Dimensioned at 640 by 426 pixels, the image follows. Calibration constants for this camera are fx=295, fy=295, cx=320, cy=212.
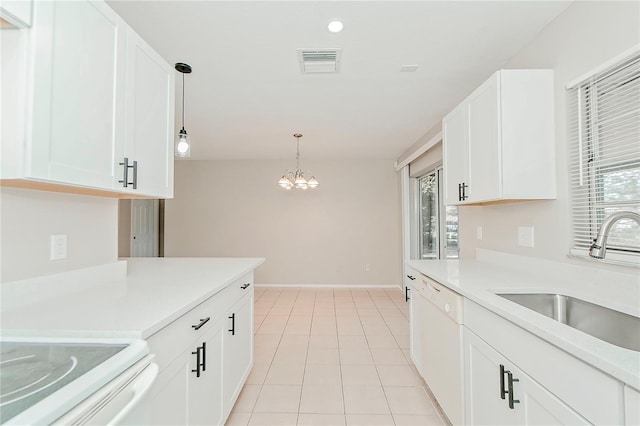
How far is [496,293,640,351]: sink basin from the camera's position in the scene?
1.21 metres

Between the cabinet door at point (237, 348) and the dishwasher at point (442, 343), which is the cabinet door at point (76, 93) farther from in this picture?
the dishwasher at point (442, 343)

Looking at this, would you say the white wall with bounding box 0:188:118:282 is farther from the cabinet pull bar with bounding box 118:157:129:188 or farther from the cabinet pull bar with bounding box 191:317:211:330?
the cabinet pull bar with bounding box 191:317:211:330

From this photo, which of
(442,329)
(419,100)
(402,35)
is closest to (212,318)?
(442,329)

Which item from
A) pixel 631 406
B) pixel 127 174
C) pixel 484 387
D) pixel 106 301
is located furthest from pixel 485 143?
A: pixel 106 301

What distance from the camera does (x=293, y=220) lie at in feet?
19.3

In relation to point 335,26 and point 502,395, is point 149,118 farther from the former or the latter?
point 502,395

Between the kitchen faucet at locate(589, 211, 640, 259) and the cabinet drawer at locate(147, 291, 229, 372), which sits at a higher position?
the kitchen faucet at locate(589, 211, 640, 259)

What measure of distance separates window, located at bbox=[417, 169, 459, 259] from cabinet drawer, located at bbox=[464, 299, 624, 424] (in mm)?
2658

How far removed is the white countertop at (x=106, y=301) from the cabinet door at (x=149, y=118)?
499 mm

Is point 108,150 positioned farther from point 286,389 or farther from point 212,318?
point 286,389

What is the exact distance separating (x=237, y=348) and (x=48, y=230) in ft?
4.13

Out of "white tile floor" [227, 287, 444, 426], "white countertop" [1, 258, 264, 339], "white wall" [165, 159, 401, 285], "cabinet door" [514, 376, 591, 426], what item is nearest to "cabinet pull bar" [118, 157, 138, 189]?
"white countertop" [1, 258, 264, 339]

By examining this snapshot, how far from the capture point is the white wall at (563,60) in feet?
4.77

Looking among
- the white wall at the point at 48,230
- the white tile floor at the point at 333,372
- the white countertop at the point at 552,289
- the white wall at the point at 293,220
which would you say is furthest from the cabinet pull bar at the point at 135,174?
the white wall at the point at 293,220
